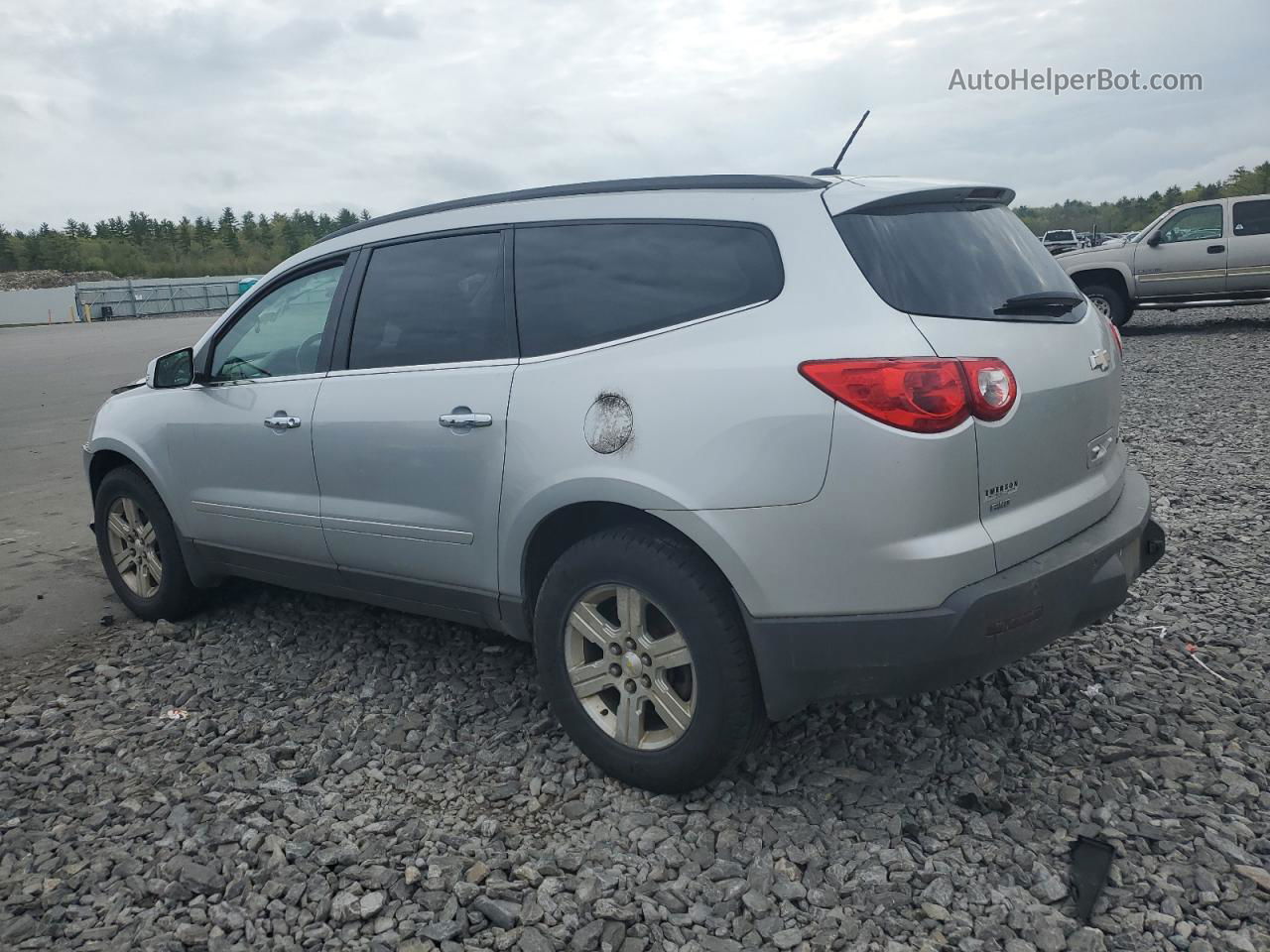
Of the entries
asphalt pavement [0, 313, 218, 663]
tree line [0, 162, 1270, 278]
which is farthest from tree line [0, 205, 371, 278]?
asphalt pavement [0, 313, 218, 663]

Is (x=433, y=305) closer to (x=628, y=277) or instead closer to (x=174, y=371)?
(x=628, y=277)

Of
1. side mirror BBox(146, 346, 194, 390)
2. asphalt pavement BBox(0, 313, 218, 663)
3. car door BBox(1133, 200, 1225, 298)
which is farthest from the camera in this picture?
car door BBox(1133, 200, 1225, 298)

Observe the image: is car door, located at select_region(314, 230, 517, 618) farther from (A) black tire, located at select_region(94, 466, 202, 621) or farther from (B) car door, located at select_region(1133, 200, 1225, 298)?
(B) car door, located at select_region(1133, 200, 1225, 298)

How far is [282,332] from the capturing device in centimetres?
447

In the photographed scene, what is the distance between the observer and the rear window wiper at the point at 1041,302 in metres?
3.05

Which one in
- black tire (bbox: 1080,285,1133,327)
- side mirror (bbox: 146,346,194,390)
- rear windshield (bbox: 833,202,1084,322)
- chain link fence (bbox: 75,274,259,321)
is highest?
chain link fence (bbox: 75,274,259,321)

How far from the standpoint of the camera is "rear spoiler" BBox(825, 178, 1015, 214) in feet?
9.88

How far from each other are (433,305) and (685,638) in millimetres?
1621

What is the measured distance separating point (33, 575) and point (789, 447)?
4.90 m

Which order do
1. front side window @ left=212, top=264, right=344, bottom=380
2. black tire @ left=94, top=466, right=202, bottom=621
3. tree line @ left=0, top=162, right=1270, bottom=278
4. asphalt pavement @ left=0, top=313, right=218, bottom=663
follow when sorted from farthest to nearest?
tree line @ left=0, top=162, right=1270, bottom=278 < asphalt pavement @ left=0, top=313, right=218, bottom=663 < black tire @ left=94, top=466, right=202, bottom=621 < front side window @ left=212, top=264, right=344, bottom=380

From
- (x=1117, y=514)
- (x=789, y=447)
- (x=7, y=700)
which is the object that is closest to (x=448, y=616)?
(x=789, y=447)

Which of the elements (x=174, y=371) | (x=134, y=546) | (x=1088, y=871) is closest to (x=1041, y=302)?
(x=1088, y=871)

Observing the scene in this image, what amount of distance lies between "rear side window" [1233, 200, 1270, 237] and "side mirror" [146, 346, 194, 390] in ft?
47.6

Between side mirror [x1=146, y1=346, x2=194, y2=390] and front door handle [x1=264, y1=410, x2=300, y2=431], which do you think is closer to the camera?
front door handle [x1=264, y1=410, x2=300, y2=431]
